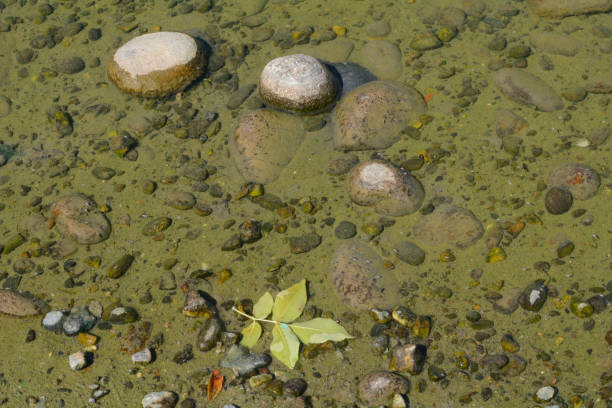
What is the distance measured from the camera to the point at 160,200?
4289 millimetres

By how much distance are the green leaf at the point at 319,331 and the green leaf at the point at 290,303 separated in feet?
0.24

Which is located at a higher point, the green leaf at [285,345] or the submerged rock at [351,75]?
the submerged rock at [351,75]

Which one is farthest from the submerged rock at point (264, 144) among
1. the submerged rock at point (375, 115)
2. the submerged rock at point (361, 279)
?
the submerged rock at point (361, 279)

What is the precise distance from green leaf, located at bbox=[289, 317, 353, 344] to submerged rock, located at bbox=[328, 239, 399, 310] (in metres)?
0.18

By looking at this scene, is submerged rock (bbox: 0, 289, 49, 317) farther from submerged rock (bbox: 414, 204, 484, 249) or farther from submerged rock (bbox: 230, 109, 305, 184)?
submerged rock (bbox: 414, 204, 484, 249)

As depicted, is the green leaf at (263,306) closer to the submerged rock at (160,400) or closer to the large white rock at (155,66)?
the submerged rock at (160,400)

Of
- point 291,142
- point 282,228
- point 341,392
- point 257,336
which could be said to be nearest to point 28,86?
point 291,142

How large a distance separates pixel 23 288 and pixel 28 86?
224cm

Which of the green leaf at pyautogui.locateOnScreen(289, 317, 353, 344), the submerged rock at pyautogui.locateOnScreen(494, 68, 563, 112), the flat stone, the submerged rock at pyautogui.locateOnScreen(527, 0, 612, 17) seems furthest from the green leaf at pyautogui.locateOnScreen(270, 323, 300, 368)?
the submerged rock at pyautogui.locateOnScreen(527, 0, 612, 17)

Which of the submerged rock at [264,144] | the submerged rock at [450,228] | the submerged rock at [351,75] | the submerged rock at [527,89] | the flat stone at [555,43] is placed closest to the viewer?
the submerged rock at [450,228]

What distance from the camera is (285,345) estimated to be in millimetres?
3438

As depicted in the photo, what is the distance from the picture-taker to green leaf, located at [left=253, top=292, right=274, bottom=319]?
3594 mm

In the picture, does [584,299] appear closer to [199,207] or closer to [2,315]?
[199,207]

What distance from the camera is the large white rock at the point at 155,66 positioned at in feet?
16.1
